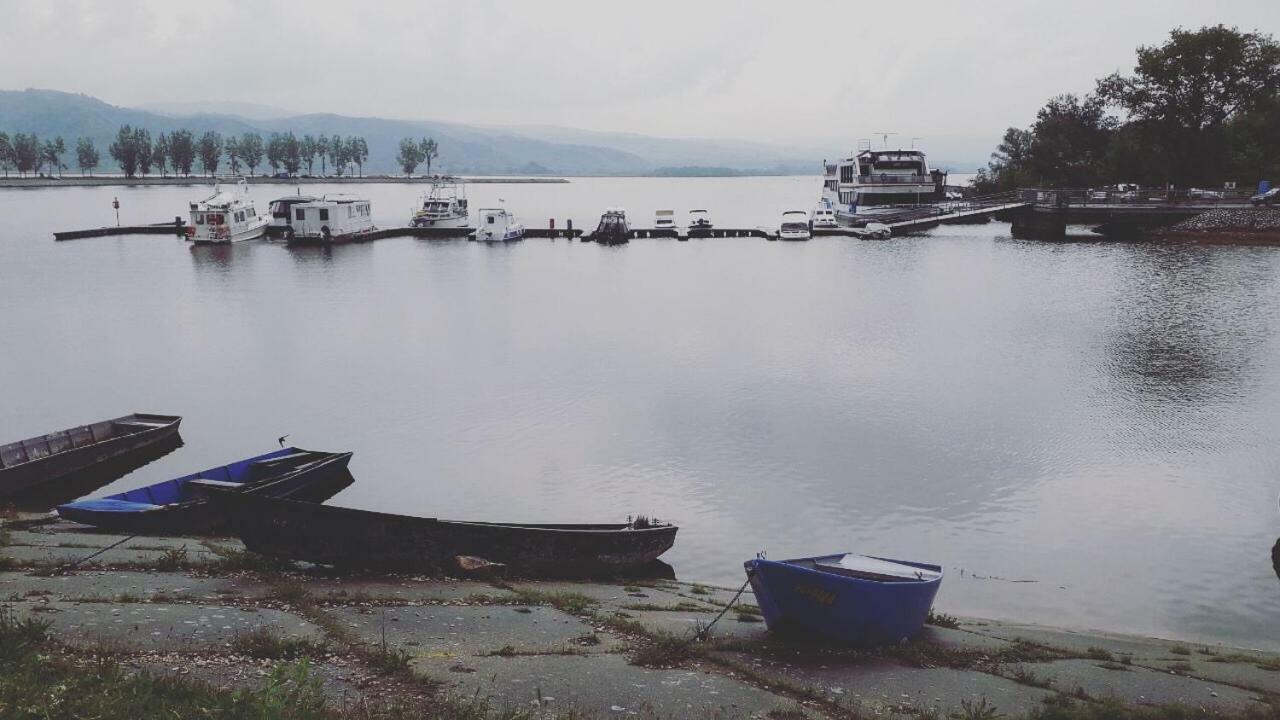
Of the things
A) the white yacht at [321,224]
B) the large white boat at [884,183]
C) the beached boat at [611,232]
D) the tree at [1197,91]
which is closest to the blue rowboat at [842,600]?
the white yacht at [321,224]

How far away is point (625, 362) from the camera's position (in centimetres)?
3994

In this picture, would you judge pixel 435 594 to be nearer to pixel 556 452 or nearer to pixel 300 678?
pixel 300 678

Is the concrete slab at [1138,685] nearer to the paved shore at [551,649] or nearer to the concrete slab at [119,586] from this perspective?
the paved shore at [551,649]

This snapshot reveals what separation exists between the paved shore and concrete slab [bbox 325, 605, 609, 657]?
46 mm

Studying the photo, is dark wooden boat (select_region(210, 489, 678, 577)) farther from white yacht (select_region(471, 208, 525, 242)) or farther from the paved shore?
white yacht (select_region(471, 208, 525, 242))

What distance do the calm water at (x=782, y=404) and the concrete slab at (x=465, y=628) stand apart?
17.3ft

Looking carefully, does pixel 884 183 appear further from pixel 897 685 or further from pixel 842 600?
pixel 897 685

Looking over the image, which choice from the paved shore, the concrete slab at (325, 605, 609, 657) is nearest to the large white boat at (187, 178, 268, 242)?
the paved shore

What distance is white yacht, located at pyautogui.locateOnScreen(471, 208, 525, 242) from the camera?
9700cm

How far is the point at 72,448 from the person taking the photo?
80.6 feet

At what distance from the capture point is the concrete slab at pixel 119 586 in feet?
49.9

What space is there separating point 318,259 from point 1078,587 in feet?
241

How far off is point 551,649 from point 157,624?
5.78 metres

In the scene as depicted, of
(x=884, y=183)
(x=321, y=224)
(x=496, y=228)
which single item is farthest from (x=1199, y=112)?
(x=321, y=224)
